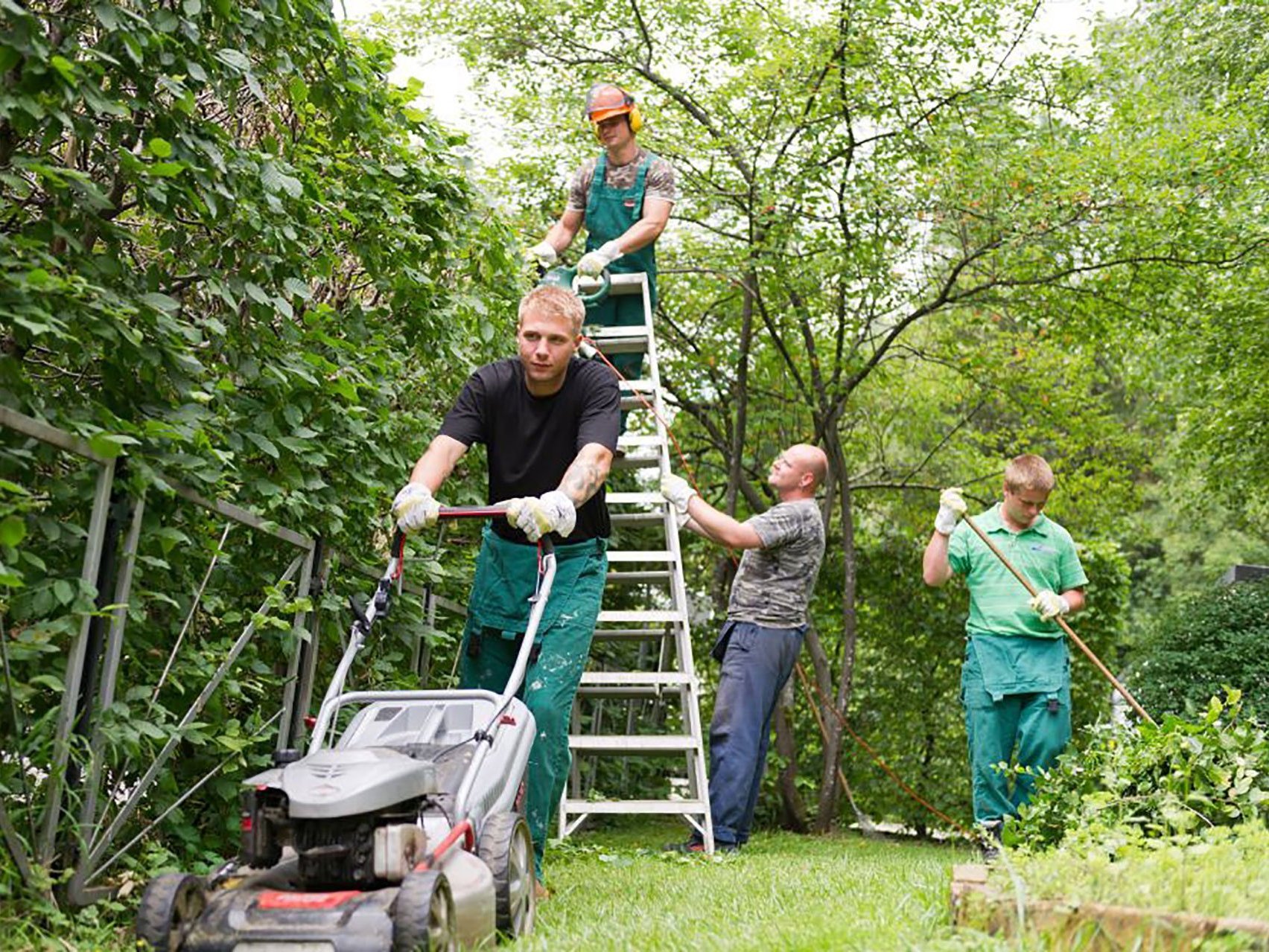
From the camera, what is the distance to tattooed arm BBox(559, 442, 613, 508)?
4203 mm

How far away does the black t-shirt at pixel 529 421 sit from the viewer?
15.2ft

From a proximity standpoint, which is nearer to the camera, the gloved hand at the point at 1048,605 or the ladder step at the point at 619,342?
the gloved hand at the point at 1048,605

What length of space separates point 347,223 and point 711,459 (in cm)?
760

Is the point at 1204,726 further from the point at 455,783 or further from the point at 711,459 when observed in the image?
the point at 711,459

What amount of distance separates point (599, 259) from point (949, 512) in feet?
7.18

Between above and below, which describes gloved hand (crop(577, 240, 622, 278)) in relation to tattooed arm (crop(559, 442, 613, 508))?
above

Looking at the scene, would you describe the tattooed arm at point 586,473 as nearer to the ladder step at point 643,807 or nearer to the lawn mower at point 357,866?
the lawn mower at point 357,866

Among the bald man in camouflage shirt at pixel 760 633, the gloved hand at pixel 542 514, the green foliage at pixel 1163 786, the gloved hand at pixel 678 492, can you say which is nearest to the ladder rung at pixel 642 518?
the bald man in camouflage shirt at pixel 760 633

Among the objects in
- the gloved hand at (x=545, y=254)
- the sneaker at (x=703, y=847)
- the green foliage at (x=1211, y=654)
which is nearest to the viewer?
the sneaker at (x=703, y=847)

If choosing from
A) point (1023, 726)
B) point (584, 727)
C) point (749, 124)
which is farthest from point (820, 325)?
point (1023, 726)

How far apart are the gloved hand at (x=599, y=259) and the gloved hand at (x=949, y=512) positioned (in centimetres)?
209

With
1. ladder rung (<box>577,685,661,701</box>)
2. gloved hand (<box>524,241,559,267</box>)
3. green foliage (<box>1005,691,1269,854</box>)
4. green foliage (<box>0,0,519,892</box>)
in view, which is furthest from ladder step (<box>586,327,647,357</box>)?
Result: green foliage (<box>1005,691,1269,854</box>)

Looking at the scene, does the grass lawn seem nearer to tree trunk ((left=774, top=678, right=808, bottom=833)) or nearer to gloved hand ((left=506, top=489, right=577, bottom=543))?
gloved hand ((left=506, top=489, right=577, bottom=543))

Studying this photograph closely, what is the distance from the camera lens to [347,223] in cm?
495
